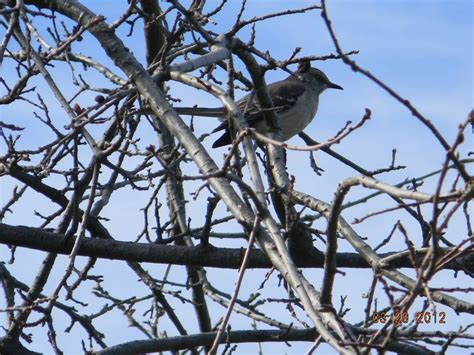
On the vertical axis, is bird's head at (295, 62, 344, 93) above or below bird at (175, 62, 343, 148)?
above

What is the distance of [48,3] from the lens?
593 cm

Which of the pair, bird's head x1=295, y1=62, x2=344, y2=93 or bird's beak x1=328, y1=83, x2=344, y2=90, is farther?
bird's beak x1=328, y1=83, x2=344, y2=90

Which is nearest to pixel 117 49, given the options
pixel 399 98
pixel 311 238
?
pixel 311 238

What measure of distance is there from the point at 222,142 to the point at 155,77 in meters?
4.30

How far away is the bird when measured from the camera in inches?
336

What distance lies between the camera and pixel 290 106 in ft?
33.2

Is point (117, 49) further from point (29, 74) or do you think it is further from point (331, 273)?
point (331, 273)
